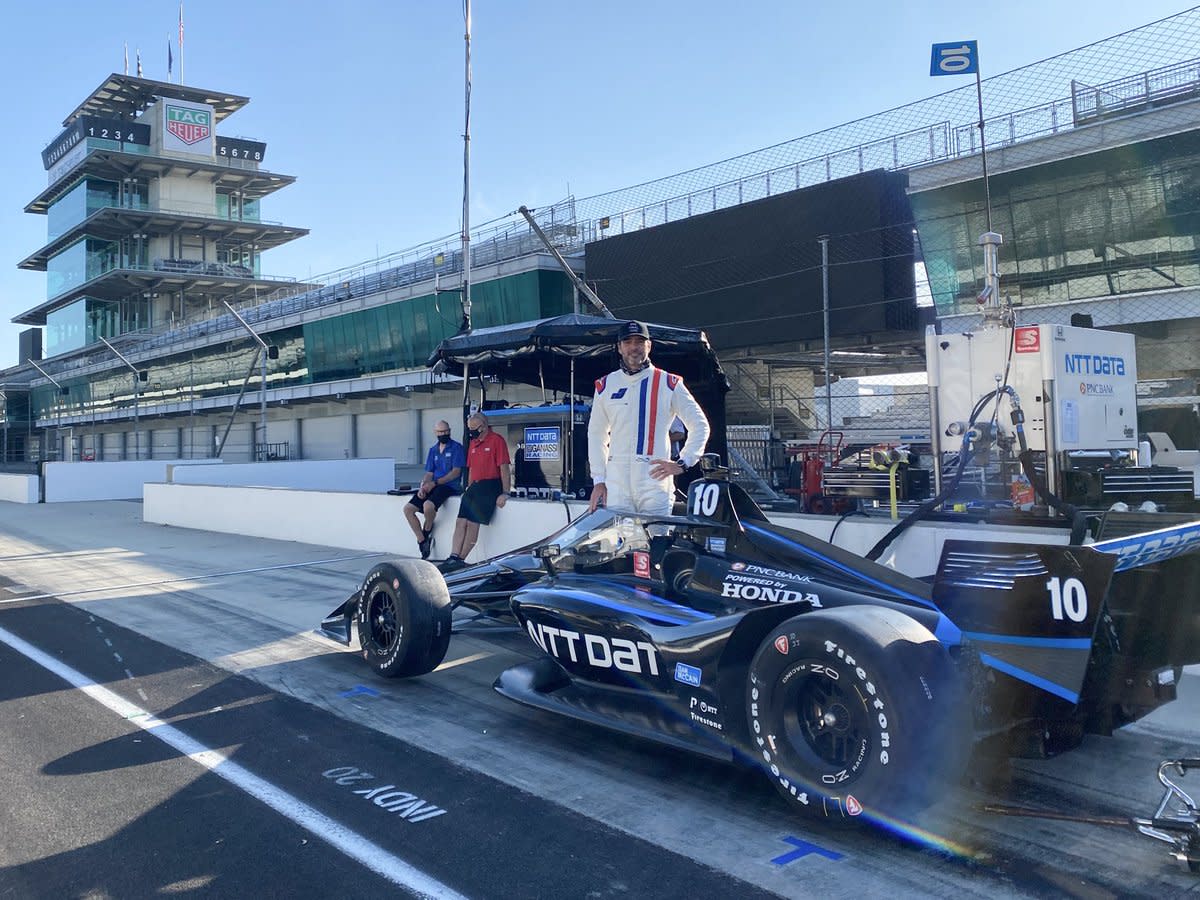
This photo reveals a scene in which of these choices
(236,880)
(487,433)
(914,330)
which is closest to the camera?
(236,880)

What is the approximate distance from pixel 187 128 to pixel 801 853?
6853 centimetres

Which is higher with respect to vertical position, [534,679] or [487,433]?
[487,433]

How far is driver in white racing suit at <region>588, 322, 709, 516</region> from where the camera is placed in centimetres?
598

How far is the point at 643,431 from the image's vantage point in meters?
6.04

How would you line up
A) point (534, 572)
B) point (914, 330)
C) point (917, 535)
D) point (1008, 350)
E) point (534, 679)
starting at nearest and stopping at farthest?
point (534, 679) → point (534, 572) → point (917, 535) → point (1008, 350) → point (914, 330)

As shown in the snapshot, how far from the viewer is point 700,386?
12.0 m

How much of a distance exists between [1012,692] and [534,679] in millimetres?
2167

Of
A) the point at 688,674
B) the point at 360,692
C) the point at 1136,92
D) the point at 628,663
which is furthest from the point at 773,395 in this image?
the point at 688,674

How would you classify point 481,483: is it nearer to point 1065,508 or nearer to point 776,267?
point 1065,508

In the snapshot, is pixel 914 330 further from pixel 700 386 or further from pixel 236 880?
pixel 236 880

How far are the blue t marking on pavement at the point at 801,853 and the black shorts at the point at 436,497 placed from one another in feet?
25.6

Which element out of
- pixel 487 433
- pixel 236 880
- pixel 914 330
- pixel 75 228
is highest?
pixel 75 228

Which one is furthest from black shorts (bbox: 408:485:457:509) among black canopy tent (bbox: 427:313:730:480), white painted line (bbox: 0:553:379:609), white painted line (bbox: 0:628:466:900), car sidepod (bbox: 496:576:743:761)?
car sidepod (bbox: 496:576:743:761)

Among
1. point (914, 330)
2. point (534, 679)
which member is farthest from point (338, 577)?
point (914, 330)
